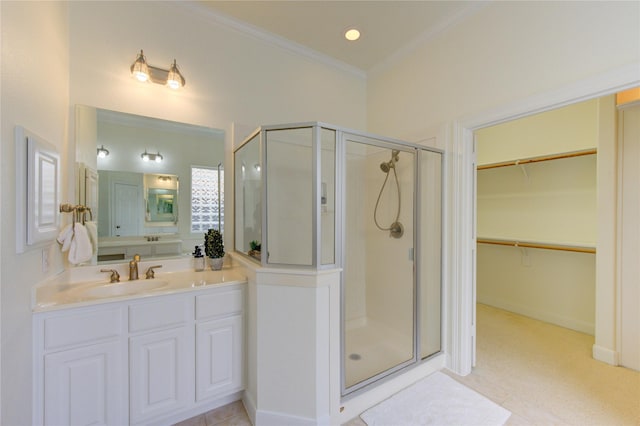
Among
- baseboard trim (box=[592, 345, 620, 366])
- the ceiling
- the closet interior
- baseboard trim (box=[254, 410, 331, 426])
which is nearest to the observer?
baseboard trim (box=[254, 410, 331, 426])

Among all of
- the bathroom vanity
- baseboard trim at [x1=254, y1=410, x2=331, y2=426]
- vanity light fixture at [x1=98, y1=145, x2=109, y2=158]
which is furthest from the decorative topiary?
baseboard trim at [x1=254, y1=410, x2=331, y2=426]

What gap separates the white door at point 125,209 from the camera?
1961 mm

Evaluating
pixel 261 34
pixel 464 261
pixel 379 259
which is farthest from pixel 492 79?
pixel 261 34

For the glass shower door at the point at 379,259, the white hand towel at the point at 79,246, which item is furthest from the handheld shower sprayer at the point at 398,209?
the white hand towel at the point at 79,246

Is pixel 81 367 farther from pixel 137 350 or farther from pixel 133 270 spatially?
pixel 133 270

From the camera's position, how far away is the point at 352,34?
2490mm

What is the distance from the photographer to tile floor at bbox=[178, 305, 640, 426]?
5.73 ft

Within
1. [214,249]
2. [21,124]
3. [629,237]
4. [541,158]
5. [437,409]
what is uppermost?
[541,158]

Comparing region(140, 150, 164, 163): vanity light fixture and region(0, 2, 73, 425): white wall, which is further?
region(140, 150, 164, 163): vanity light fixture

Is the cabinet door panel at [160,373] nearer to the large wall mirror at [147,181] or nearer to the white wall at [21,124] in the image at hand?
the white wall at [21,124]

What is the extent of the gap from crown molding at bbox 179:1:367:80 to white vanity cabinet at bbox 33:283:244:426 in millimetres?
2250

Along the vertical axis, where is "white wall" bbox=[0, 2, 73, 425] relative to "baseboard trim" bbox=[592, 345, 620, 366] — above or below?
above

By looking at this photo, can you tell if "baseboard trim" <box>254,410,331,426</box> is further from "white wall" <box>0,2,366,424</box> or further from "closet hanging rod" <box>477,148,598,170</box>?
"closet hanging rod" <box>477,148,598,170</box>

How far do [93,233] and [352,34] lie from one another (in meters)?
2.73
